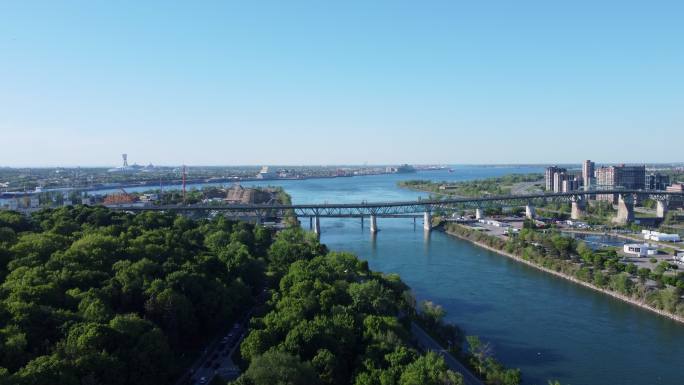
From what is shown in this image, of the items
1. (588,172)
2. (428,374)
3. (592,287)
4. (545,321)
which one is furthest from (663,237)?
(588,172)

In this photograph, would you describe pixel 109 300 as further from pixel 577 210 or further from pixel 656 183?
pixel 656 183

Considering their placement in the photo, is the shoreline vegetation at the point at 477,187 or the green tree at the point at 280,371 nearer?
the green tree at the point at 280,371

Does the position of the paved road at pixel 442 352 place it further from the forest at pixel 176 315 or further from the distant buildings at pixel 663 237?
the distant buildings at pixel 663 237

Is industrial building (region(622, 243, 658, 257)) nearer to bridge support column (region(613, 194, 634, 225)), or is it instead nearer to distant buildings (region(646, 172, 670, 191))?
bridge support column (region(613, 194, 634, 225))

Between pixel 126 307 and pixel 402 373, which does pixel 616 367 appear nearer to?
pixel 402 373

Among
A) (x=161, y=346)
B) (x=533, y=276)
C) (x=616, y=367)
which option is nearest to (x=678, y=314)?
(x=616, y=367)

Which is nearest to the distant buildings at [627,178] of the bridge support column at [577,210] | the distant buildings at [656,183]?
the distant buildings at [656,183]
